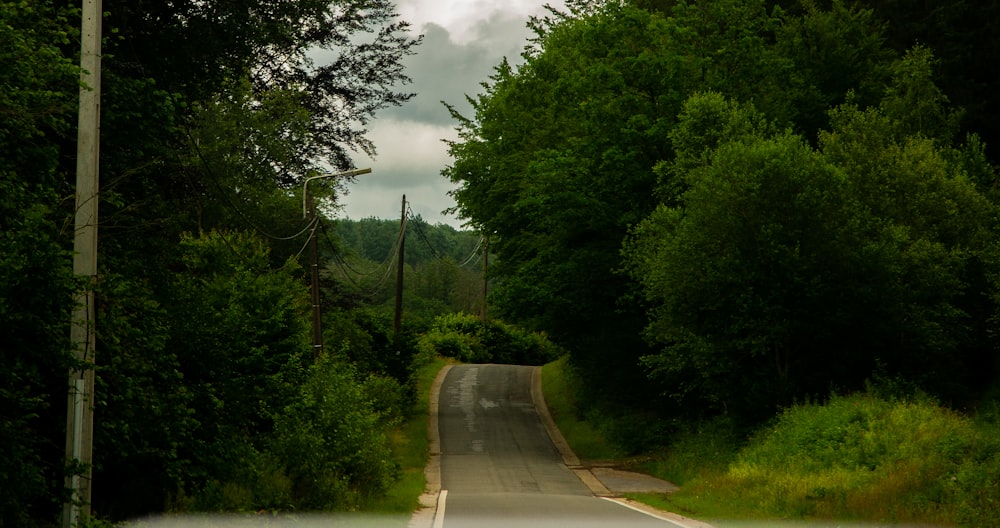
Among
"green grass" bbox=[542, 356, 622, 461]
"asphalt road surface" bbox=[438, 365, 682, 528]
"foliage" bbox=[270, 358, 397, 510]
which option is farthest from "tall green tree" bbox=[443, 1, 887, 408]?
"foliage" bbox=[270, 358, 397, 510]

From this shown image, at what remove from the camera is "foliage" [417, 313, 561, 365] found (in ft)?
253

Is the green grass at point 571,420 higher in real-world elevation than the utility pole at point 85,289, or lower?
lower

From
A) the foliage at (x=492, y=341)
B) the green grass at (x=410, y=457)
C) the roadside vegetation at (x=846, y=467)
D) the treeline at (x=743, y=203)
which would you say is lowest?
the green grass at (x=410, y=457)

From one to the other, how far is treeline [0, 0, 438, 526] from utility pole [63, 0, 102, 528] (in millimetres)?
179

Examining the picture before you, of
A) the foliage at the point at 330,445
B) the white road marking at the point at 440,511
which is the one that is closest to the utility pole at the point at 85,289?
the foliage at the point at 330,445

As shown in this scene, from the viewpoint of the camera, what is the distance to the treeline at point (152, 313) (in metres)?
10.5

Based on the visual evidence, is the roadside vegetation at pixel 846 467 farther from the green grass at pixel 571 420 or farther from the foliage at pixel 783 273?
the green grass at pixel 571 420

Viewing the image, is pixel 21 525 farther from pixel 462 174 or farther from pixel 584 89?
pixel 462 174

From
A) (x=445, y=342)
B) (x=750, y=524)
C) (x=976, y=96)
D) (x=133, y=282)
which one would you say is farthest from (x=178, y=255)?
(x=445, y=342)

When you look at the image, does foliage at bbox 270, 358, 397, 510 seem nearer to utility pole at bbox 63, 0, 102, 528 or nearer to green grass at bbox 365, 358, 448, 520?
green grass at bbox 365, 358, 448, 520

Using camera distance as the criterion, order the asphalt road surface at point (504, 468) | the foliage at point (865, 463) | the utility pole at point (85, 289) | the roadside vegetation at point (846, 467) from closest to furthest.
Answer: the utility pole at point (85, 289) → the roadside vegetation at point (846, 467) → the foliage at point (865, 463) → the asphalt road surface at point (504, 468)

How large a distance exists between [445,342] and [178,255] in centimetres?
5744

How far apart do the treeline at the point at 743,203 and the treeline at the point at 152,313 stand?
11818 mm

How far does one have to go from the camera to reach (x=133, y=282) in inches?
571
